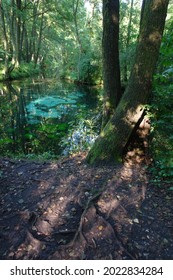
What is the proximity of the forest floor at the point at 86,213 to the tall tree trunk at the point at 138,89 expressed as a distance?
37cm

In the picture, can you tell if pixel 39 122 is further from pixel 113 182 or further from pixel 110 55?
pixel 113 182

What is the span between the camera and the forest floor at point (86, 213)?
2.36 meters

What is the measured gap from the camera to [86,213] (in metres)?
2.85

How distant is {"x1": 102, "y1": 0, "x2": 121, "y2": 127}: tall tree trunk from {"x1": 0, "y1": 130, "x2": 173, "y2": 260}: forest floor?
1.45 metres

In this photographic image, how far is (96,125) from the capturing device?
8.55 m

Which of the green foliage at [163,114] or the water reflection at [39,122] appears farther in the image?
the water reflection at [39,122]

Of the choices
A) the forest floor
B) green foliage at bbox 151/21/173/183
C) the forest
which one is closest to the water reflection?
the forest

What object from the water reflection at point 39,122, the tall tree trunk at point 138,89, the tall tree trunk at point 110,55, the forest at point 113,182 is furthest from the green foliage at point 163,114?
the water reflection at point 39,122

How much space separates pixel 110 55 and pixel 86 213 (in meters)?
3.53

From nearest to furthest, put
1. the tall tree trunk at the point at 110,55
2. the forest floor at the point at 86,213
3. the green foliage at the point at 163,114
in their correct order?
1. the forest floor at the point at 86,213
2. the green foliage at the point at 163,114
3. the tall tree trunk at the point at 110,55

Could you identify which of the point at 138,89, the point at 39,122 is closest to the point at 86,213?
the point at 138,89

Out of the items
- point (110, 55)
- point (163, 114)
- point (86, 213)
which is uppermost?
point (110, 55)

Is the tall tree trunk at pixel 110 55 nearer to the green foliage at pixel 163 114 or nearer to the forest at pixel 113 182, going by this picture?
the forest at pixel 113 182

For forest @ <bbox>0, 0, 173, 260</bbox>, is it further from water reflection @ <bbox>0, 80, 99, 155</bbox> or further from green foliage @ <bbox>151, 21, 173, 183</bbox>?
water reflection @ <bbox>0, 80, 99, 155</bbox>
